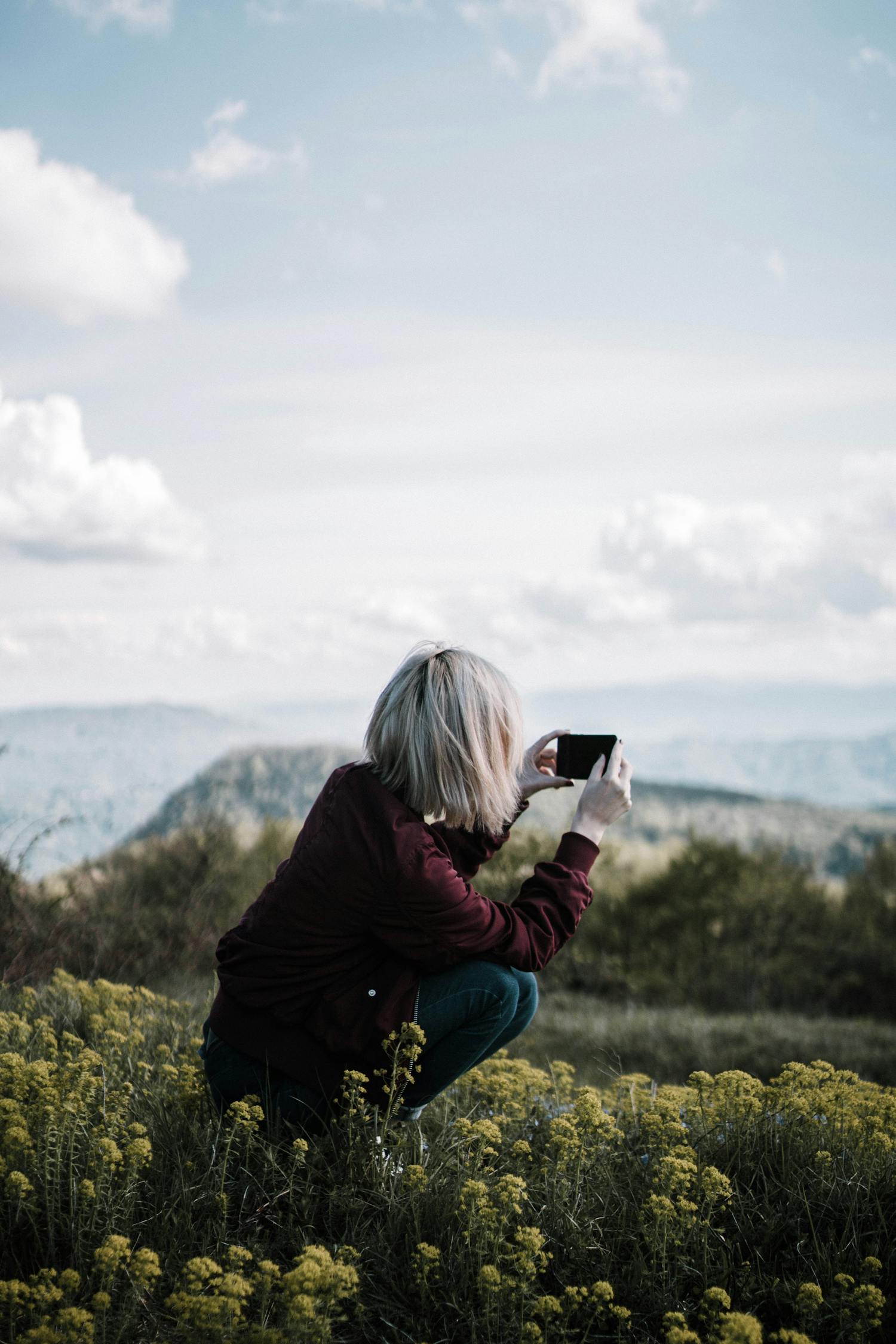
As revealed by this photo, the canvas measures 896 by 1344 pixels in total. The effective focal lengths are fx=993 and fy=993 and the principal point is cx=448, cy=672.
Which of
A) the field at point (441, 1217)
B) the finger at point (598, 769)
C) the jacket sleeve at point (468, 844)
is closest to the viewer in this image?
the field at point (441, 1217)

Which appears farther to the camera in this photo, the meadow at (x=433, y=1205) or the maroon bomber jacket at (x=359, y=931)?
the maroon bomber jacket at (x=359, y=931)

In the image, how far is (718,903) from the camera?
14.2m

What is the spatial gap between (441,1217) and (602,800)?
4.01 ft

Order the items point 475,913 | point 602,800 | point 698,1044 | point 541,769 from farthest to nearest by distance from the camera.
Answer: point 698,1044 → point 541,769 → point 602,800 → point 475,913

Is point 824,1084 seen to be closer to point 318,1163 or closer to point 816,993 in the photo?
point 318,1163

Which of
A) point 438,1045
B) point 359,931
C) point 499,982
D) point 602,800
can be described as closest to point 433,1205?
point 438,1045

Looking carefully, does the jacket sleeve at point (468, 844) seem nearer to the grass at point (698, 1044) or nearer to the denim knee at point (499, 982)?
the denim knee at point (499, 982)

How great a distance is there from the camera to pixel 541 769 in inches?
137

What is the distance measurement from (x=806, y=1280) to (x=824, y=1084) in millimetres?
966

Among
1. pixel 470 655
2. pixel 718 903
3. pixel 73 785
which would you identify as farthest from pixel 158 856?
pixel 470 655

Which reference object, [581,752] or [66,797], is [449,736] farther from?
[66,797]

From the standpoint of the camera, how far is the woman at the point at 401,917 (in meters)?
2.74

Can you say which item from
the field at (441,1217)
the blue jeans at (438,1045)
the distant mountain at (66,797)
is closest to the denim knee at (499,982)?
the blue jeans at (438,1045)

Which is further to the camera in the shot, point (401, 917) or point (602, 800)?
point (602, 800)
